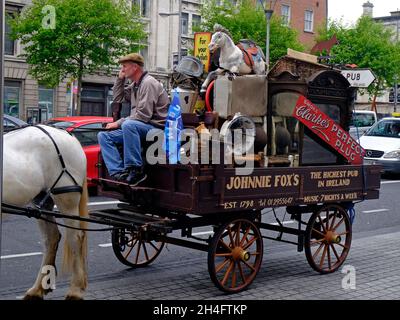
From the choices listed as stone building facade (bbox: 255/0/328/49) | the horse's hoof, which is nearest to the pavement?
the horse's hoof

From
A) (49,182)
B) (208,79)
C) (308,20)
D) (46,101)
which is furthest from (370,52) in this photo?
(49,182)

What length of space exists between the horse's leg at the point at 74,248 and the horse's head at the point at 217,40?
2.66m

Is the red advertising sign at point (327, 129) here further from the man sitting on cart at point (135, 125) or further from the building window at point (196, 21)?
the building window at point (196, 21)

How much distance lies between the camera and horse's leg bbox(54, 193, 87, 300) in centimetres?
592

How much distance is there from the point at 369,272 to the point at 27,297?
13.3 feet

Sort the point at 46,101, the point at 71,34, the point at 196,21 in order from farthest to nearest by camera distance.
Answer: the point at 196,21
the point at 46,101
the point at 71,34

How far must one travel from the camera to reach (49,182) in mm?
5855

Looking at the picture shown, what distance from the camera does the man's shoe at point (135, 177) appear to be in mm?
6363

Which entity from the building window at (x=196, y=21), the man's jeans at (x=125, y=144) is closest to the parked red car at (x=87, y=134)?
Result: the man's jeans at (x=125, y=144)

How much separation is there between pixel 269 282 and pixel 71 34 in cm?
2129
